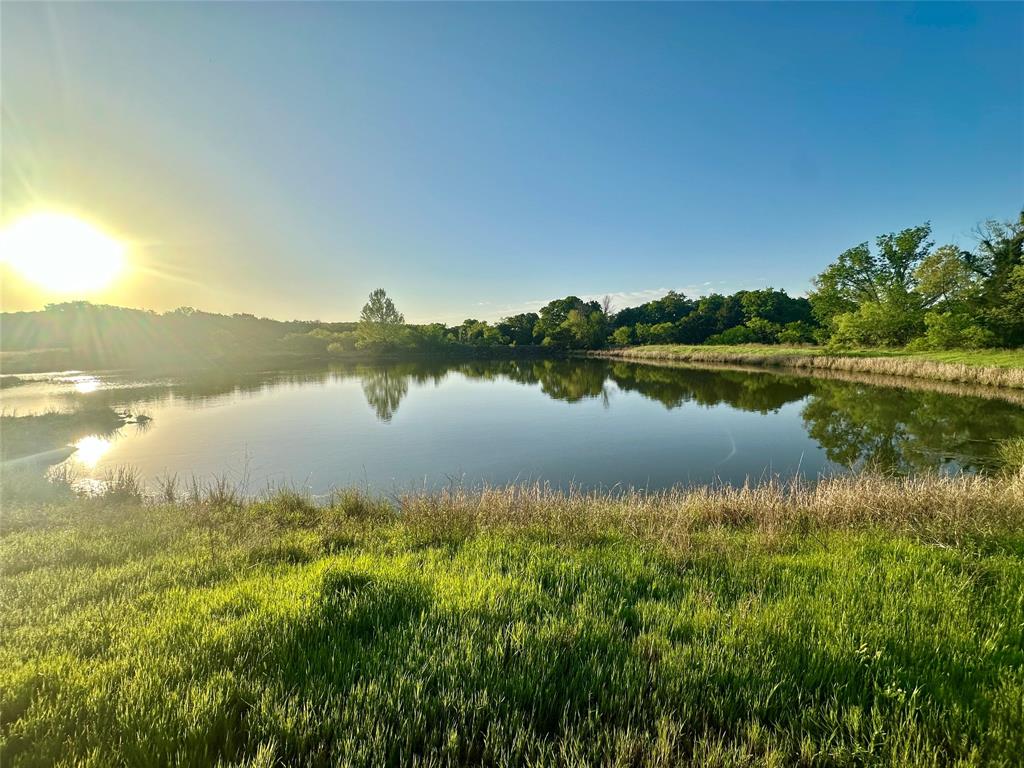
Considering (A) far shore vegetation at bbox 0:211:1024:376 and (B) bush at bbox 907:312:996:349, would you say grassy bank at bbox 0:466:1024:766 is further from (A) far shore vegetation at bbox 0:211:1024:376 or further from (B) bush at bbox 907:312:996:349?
(B) bush at bbox 907:312:996:349

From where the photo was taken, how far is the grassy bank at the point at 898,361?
84.6 ft

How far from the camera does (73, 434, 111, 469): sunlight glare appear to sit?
14.5 meters

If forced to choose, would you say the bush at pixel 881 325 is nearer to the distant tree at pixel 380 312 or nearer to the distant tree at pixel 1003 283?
the distant tree at pixel 1003 283

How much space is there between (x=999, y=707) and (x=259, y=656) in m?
4.46

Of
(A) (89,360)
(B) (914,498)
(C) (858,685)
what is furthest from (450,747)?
(A) (89,360)

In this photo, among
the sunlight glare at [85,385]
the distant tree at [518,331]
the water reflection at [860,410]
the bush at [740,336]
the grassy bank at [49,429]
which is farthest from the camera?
the distant tree at [518,331]

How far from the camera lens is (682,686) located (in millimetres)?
2688

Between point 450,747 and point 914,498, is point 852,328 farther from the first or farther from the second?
point 450,747

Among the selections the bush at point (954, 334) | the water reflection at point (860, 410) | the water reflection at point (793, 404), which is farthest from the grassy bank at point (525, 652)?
the bush at point (954, 334)

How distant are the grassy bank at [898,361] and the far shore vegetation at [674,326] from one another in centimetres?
59

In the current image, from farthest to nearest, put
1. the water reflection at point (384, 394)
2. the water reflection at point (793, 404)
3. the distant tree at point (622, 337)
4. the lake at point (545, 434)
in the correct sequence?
the distant tree at point (622, 337) → the water reflection at point (384, 394) → the water reflection at point (793, 404) → the lake at point (545, 434)

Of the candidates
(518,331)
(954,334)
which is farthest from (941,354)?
(518,331)

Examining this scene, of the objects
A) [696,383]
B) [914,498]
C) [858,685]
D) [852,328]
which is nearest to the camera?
[858,685]

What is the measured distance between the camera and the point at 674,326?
8638 cm
